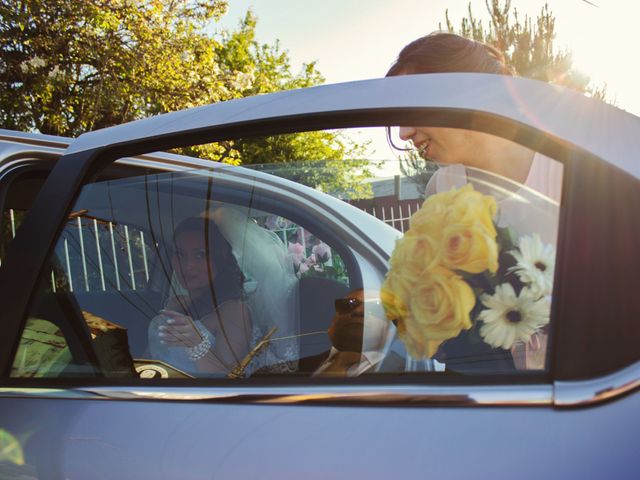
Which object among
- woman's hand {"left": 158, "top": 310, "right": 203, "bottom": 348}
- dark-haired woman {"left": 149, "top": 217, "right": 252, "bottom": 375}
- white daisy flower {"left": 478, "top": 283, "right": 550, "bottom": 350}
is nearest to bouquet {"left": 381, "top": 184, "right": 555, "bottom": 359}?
white daisy flower {"left": 478, "top": 283, "right": 550, "bottom": 350}

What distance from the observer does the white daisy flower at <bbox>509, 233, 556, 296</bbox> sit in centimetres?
105

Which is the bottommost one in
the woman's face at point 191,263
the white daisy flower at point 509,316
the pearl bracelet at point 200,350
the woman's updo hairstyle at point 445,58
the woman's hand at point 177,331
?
the pearl bracelet at point 200,350

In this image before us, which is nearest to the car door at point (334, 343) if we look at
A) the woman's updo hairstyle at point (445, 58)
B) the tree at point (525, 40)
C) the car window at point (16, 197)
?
the car window at point (16, 197)

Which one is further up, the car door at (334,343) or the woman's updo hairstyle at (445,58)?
the woman's updo hairstyle at (445,58)

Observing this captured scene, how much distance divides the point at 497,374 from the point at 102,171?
3.47ft

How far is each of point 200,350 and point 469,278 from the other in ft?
2.33

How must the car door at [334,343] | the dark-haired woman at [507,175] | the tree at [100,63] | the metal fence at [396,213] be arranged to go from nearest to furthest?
the car door at [334,343] < the dark-haired woman at [507,175] < the metal fence at [396,213] < the tree at [100,63]

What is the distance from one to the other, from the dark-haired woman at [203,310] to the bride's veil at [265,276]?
3cm

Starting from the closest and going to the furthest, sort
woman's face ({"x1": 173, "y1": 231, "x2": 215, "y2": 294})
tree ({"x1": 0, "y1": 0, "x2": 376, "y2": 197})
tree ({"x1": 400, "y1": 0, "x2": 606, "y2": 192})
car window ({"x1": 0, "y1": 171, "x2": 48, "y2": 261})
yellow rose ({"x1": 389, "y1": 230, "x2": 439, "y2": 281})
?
yellow rose ({"x1": 389, "y1": 230, "x2": 439, "y2": 281}), woman's face ({"x1": 173, "y1": 231, "x2": 215, "y2": 294}), car window ({"x1": 0, "y1": 171, "x2": 48, "y2": 261}), tree ({"x1": 0, "y1": 0, "x2": 376, "y2": 197}), tree ({"x1": 400, "y1": 0, "x2": 606, "y2": 192})

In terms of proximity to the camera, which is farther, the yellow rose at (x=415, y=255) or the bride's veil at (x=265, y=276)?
the bride's veil at (x=265, y=276)

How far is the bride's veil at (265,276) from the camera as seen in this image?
1.49 metres

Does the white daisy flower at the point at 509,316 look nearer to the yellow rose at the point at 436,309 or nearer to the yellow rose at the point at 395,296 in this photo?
the yellow rose at the point at 436,309

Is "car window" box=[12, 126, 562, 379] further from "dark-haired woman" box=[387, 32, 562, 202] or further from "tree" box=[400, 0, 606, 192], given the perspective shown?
"tree" box=[400, 0, 606, 192]

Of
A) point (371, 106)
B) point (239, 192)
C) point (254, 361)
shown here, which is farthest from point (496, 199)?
point (239, 192)
